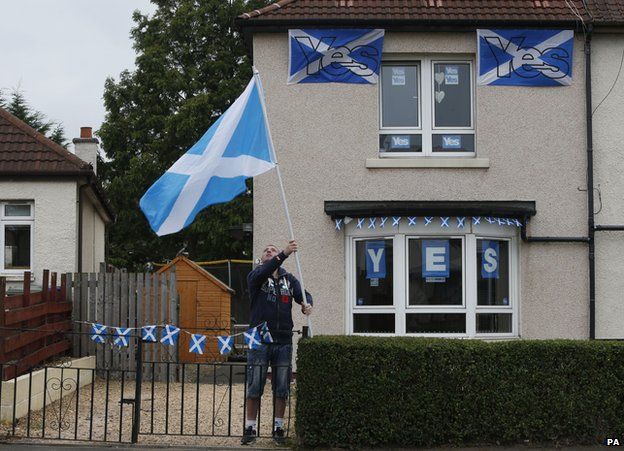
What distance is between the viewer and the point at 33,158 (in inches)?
614

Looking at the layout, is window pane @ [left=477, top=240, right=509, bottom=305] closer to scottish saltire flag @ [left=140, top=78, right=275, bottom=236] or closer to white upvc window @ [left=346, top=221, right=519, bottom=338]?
white upvc window @ [left=346, top=221, right=519, bottom=338]

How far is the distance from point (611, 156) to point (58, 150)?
10355 mm

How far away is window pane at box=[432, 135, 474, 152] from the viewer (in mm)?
12523

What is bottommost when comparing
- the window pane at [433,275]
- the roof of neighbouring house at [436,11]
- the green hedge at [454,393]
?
the green hedge at [454,393]

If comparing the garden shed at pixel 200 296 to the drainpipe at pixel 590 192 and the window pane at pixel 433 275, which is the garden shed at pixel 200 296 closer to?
the window pane at pixel 433 275

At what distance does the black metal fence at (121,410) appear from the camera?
26.8 feet

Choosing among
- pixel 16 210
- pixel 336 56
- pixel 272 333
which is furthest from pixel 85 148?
pixel 272 333

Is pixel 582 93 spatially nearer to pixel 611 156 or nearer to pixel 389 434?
pixel 611 156

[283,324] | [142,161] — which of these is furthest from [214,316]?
[142,161]

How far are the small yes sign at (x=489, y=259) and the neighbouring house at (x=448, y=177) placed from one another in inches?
0.9

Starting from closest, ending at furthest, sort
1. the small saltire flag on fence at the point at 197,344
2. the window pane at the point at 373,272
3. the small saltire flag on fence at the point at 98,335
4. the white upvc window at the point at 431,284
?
1. the small saltire flag on fence at the point at 197,344
2. the small saltire flag on fence at the point at 98,335
3. the white upvc window at the point at 431,284
4. the window pane at the point at 373,272

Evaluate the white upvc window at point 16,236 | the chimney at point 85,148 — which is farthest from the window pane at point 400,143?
the chimney at point 85,148

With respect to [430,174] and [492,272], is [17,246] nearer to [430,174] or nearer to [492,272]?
[430,174]

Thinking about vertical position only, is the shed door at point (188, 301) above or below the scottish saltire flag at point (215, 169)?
below
